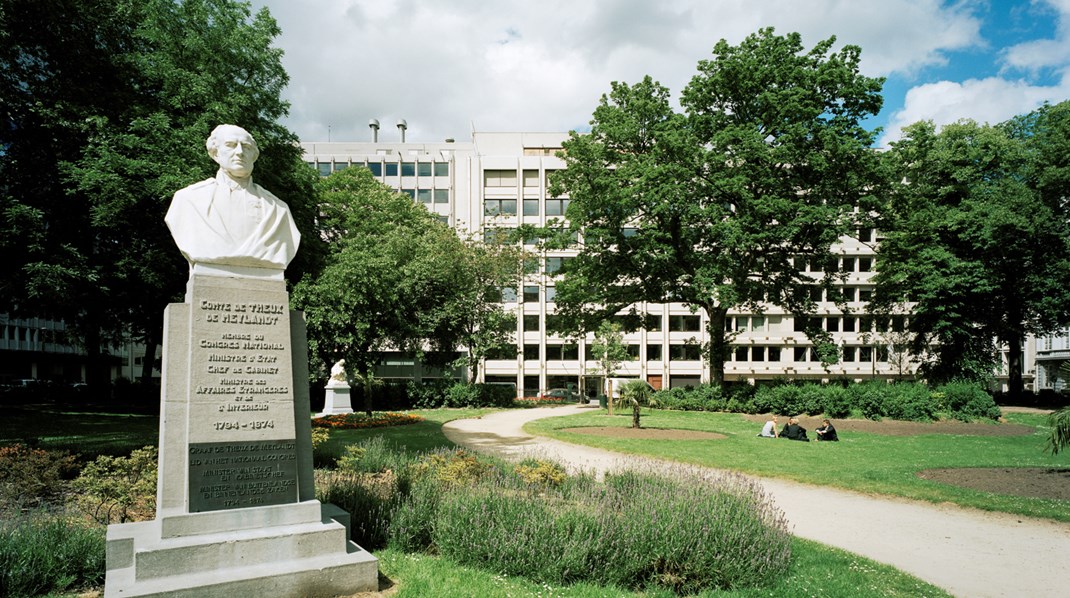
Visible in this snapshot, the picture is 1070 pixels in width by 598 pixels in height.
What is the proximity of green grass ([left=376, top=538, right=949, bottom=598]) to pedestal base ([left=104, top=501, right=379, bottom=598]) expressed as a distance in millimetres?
525

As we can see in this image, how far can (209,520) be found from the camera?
573 cm

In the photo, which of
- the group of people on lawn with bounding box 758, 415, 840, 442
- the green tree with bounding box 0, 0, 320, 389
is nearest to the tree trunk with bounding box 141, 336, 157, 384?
the green tree with bounding box 0, 0, 320, 389

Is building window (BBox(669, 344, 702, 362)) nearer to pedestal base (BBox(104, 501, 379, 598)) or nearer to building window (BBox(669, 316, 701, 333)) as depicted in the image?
building window (BBox(669, 316, 701, 333))

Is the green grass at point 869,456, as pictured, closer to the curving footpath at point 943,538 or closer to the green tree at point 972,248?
the curving footpath at point 943,538

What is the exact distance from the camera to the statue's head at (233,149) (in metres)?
6.60

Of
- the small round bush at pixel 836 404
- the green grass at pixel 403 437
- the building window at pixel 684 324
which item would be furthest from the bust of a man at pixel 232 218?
the building window at pixel 684 324

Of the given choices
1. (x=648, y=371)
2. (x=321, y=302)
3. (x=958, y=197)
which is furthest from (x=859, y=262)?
(x=321, y=302)

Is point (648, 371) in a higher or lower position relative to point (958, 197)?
lower

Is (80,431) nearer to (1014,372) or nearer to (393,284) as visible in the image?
(393,284)

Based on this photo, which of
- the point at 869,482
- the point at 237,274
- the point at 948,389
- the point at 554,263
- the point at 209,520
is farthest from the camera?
the point at 554,263

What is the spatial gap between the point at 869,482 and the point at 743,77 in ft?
73.6

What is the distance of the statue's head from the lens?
6.60 m

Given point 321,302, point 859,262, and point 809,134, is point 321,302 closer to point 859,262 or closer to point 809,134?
point 809,134

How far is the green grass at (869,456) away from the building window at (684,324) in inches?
1671
